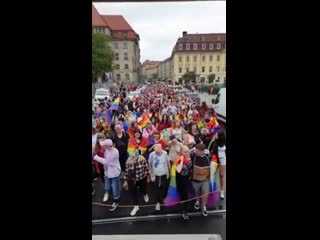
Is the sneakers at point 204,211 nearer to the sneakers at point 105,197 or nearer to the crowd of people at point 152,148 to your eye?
the crowd of people at point 152,148

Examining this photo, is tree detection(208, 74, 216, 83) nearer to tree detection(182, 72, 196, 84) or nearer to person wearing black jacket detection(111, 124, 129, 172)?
tree detection(182, 72, 196, 84)

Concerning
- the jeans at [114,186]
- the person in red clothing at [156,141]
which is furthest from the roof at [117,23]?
the jeans at [114,186]

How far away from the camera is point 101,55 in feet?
10.2

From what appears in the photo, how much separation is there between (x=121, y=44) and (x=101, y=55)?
25 centimetres

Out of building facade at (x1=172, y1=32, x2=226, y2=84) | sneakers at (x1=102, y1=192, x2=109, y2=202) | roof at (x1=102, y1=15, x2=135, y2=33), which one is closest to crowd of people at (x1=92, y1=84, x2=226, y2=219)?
sneakers at (x1=102, y1=192, x2=109, y2=202)

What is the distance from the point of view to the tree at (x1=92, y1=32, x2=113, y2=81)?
305 centimetres

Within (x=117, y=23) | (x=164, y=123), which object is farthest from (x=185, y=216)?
(x=117, y=23)

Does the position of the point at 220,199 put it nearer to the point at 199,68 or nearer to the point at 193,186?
the point at 193,186

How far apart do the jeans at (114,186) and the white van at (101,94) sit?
0.85 meters

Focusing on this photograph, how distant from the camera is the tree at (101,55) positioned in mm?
3053
